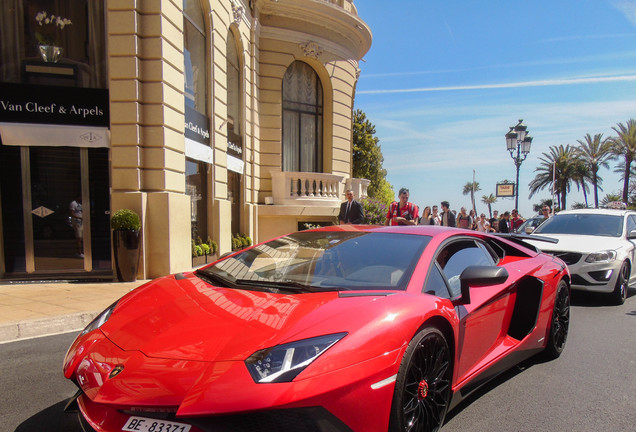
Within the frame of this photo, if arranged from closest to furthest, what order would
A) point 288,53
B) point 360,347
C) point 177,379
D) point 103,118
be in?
point 177,379, point 360,347, point 103,118, point 288,53

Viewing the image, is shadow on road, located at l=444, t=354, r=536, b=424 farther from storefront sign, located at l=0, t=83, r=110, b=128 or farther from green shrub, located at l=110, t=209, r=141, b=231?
storefront sign, located at l=0, t=83, r=110, b=128

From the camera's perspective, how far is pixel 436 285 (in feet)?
9.60

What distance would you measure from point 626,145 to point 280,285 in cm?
4769

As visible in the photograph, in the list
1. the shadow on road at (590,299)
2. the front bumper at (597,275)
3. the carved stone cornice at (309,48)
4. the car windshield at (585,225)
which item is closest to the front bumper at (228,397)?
the front bumper at (597,275)

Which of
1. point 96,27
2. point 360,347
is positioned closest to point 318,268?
point 360,347

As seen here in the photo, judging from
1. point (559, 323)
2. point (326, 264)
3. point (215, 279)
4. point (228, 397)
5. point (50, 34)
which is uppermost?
point (50, 34)

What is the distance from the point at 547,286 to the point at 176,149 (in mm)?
7834

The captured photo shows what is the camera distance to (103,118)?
9.10 metres

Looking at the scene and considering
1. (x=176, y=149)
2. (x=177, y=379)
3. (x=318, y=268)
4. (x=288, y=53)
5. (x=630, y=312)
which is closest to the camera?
(x=177, y=379)

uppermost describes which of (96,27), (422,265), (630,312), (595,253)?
(96,27)

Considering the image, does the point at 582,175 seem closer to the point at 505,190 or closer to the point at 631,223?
the point at 505,190

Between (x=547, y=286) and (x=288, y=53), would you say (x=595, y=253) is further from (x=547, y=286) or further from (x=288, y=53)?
(x=288, y=53)

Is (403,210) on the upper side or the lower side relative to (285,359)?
upper

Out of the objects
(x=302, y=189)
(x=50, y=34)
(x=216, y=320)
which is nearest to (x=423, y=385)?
(x=216, y=320)
